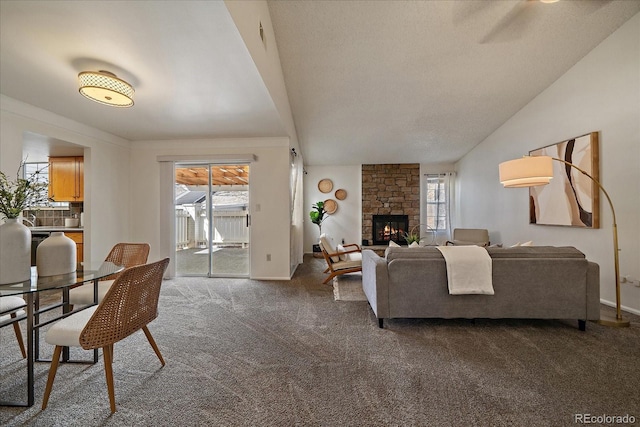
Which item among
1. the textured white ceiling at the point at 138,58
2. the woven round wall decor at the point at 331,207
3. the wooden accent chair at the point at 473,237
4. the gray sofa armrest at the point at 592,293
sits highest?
the textured white ceiling at the point at 138,58

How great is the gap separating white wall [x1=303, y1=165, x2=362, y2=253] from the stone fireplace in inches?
7.2

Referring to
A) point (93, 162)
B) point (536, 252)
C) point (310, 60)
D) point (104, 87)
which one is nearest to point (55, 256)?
point (104, 87)

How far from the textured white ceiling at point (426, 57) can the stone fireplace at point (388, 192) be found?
185 cm

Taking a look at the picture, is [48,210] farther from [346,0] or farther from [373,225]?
[373,225]

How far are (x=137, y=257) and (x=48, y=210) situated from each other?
3.55 metres

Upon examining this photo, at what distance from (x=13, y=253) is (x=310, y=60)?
3.36 meters

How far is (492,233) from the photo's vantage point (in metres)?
5.41

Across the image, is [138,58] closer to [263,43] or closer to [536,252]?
[263,43]

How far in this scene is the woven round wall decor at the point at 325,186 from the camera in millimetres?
7211

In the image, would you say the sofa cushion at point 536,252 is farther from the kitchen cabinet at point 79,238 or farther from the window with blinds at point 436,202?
the kitchen cabinet at point 79,238

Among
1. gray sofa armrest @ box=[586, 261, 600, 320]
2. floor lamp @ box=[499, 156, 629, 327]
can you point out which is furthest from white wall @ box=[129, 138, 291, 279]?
gray sofa armrest @ box=[586, 261, 600, 320]

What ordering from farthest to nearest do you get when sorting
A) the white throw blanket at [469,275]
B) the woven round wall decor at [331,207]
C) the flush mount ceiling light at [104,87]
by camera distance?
Result: the woven round wall decor at [331,207] < the white throw blanket at [469,275] < the flush mount ceiling light at [104,87]

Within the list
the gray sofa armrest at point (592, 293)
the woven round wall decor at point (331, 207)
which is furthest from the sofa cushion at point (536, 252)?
the woven round wall decor at point (331, 207)

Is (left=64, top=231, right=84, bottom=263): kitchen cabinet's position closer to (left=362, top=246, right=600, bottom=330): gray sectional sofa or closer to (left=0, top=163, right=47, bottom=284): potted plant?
(left=0, top=163, right=47, bottom=284): potted plant
